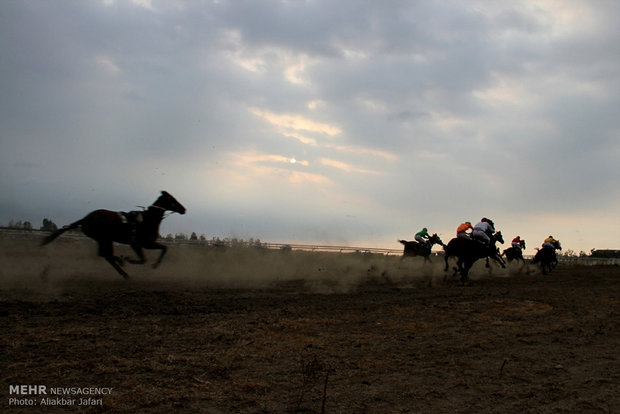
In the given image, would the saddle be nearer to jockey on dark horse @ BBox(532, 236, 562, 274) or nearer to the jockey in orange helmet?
the jockey in orange helmet

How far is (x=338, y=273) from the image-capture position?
23609 mm

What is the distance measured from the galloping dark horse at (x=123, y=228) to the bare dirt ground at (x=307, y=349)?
3.97 ft

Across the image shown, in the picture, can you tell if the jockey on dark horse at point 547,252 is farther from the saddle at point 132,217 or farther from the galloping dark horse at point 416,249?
the saddle at point 132,217

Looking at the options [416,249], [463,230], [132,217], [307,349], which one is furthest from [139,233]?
[416,249]

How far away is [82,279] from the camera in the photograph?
1555cm

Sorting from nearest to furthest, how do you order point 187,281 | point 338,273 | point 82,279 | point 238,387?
1. point 238,387
2. point 82,279
3. point 187,281
4. point 338,273

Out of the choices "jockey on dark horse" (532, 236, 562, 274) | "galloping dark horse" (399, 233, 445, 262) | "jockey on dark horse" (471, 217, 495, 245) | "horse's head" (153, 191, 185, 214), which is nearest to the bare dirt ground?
"horse's head" (153, 191, 185, 214)

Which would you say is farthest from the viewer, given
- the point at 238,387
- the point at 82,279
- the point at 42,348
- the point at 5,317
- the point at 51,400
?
the point at 82,279

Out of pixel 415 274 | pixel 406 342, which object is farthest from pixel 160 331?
pixel 415 274

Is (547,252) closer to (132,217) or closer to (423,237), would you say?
(423,237)

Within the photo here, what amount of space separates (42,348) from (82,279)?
950 cm

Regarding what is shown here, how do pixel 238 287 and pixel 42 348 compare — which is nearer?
pixel 42 348

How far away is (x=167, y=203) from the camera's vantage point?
16.2 meters

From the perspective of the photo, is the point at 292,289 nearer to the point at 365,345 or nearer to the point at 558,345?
the point at 365,345
